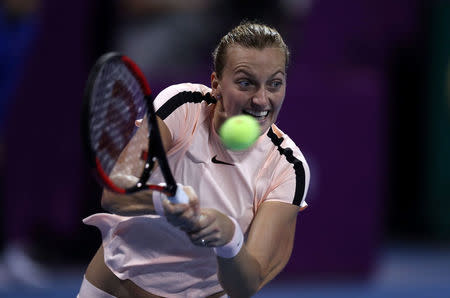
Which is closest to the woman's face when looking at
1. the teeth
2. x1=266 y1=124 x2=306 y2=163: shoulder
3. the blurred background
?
the teeth

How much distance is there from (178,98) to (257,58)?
0.36 m

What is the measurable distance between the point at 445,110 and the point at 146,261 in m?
7.00

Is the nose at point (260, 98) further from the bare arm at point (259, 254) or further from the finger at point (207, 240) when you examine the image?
the finger at point (207, 240)

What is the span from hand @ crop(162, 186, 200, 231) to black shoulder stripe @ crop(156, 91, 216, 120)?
52cm

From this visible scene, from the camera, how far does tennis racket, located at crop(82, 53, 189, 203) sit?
243 cm

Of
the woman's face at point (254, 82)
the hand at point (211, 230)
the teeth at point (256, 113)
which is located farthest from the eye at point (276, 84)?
the hand at point (211, 230)

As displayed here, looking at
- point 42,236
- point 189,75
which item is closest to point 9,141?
point 42,236

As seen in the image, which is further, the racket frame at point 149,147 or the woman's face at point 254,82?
the woman's face at point 254,82

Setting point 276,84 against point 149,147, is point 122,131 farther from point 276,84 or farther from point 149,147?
point 276,84

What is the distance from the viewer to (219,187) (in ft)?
9.98

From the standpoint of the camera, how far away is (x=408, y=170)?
32.5ft

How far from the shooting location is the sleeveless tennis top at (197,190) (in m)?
3.02

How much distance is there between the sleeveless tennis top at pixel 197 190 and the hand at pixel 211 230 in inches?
16.1

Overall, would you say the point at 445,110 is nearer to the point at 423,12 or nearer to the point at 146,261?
the point at 423,12
